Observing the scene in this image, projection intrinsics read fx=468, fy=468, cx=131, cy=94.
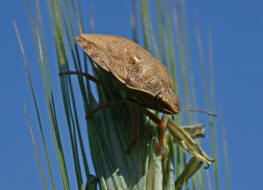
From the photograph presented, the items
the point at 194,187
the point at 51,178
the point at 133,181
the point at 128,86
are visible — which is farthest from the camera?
the point at 128,86

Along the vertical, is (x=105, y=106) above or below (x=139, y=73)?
below

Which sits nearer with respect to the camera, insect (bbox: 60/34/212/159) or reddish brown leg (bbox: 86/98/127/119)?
Answer: reddish brown leg (bbox: 86/98/127/119)

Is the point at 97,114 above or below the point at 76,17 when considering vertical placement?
below

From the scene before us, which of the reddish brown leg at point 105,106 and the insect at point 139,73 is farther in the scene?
the insect at point 139,73

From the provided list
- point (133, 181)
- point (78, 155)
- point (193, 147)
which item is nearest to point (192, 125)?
point (193, 147)

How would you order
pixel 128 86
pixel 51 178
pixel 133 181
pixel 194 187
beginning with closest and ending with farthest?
pixel 51 178
pixel 133 181
pixel 194 187
pixel 128 86

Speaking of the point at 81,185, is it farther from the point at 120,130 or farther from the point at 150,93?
the point at 150,93

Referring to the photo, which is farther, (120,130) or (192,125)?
(192,125)

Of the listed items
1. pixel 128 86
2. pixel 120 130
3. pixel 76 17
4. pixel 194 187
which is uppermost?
pixel 76 17
